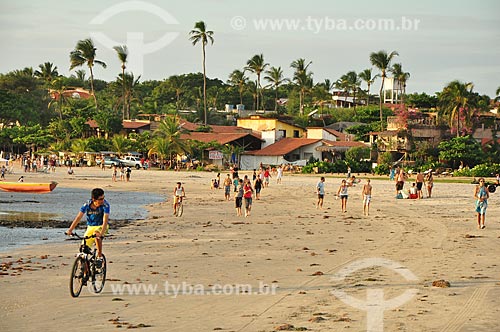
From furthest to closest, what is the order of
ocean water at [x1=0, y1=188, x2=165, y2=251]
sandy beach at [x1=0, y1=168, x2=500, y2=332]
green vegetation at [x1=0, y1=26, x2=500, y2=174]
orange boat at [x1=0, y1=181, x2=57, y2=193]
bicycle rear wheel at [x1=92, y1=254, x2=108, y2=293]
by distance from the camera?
green vegetation at [x1=0, y1=26, x2=500, y2=174] → orange boat at [x1=0, y1=181, x2=57, y2=193] → ocean water at [x1=0, y1=188, x2=165, y2=251] → bicycle rear wheel at [x1=92, y1=254, x2=108, y2=293] → sandy beach at [x1=0, y1=168, x2=500, y2=332]

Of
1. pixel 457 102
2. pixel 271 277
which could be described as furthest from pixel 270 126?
pixel 271 277

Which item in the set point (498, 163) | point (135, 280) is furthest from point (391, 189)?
point (135, 280)

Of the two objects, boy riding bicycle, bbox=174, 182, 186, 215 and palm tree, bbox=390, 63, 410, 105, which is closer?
boy riding bicycle, bbox=174, 182, 186, 215

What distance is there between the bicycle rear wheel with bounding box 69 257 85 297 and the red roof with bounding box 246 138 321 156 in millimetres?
57615

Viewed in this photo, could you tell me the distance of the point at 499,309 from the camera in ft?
33.8

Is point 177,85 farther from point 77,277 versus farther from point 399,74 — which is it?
point 77,277

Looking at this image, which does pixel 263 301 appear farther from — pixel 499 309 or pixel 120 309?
pixel 499 309

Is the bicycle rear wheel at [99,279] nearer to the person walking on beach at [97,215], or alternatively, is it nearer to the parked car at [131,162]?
the person walking on beach at [97,215]

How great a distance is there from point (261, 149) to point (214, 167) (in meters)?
8.34

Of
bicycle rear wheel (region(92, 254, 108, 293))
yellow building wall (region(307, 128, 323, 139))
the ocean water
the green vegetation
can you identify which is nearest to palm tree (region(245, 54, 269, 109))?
the green vegetation

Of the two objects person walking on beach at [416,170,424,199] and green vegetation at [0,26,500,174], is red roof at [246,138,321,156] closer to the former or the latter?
green vegetation at [0,26,500,174]

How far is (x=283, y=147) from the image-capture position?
70.6 metres

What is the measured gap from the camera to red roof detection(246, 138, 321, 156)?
69.1 meters

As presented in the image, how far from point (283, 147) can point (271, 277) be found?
57507 millimetres
